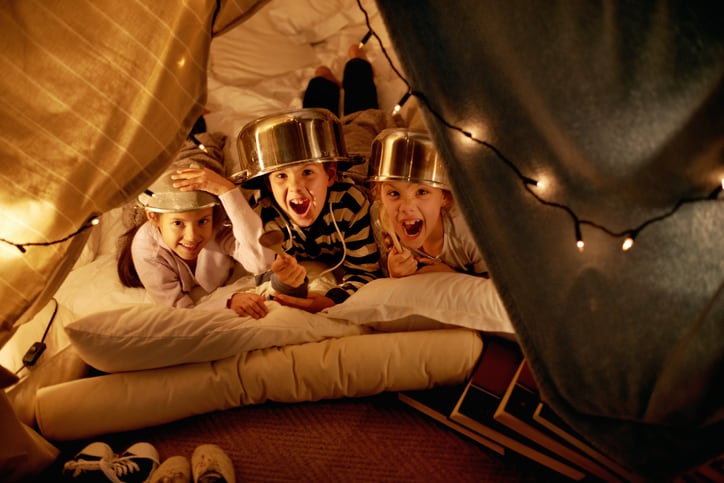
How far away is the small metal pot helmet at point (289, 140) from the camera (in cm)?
115

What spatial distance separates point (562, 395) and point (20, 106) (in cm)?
93

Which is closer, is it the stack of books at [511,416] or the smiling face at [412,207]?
the stack of books at [511,416]

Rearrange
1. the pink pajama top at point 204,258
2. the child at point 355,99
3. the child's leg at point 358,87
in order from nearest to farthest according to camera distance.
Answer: the pink pajama top at point 204,258
the child at point 355,99
the child's leg at point 358,87

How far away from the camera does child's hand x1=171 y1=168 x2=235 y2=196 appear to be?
1.27 meters

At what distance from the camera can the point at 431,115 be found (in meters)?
0.70

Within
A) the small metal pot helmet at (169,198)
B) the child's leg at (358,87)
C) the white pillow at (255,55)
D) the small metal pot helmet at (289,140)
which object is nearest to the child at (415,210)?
the small metal pot helmet at (289,140)

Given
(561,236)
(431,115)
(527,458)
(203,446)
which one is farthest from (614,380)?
(203,446)

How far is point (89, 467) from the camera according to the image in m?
0.96

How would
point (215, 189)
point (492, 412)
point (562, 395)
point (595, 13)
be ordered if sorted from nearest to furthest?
point (595, 13) < point (562, 395) < point (492, 412) < point (215, 189)

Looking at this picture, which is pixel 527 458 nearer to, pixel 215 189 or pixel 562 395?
pixel 562 395

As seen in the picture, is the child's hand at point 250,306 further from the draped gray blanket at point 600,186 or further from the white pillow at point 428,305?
the draped gray blanket at point 600,186

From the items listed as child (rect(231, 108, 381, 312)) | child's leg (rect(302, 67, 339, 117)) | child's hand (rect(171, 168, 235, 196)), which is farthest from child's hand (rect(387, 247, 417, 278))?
child's leg (rect(302, 67, 339, 117))

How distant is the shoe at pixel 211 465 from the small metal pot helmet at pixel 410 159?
0.74 metres

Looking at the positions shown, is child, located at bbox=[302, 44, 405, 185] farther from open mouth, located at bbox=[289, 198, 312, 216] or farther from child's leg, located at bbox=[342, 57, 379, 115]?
open mouth, located at bbox=[289, 198, 312, 216]
